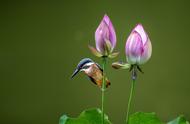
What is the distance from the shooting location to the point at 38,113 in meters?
3.43

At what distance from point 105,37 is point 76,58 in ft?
8.78

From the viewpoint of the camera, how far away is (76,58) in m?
3.32

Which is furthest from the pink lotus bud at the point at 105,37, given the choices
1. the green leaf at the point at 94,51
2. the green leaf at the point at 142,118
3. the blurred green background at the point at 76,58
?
the blurred green background at the point at 76,58

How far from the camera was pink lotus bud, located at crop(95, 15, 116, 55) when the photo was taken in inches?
25.4

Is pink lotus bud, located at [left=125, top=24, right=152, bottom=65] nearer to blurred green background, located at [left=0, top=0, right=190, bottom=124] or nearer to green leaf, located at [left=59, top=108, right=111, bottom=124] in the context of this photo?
green leaf, located at [left=59, top=108, right=111, bottom=124]

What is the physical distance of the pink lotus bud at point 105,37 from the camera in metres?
0.64

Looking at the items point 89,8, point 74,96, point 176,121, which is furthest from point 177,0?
point 176,121

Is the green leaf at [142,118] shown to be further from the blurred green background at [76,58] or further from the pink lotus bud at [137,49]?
the blurred green background at [76,58]

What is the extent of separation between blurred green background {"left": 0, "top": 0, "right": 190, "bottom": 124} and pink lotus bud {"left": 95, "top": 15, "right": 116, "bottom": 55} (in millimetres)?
2548

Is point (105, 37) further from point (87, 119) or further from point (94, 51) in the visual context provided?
point (87, 119)

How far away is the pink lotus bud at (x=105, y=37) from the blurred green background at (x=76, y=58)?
255cm

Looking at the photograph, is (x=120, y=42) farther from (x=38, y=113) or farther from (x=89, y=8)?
(x=38, y=113)

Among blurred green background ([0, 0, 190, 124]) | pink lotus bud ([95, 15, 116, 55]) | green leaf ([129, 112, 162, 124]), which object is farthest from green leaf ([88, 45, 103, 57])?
blurred green background ([0, 0, 190, 124])

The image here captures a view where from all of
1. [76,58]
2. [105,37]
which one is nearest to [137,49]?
[105,37]
